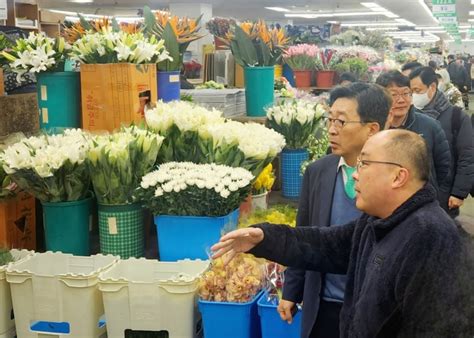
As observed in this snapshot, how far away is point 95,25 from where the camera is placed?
3549 mm

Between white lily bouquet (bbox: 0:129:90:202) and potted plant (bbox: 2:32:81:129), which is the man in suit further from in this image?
potted plant (bbox: 2:32:81:129)

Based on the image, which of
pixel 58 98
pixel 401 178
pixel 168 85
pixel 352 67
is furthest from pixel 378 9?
pixel 401 178

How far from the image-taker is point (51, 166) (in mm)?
2635

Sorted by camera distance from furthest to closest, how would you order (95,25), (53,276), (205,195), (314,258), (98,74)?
(95,25) → (98,74) → (205,195) → (53,276) → (314,258)

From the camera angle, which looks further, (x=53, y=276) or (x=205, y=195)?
(x=205, y=195)

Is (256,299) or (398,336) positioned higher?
(398,336)

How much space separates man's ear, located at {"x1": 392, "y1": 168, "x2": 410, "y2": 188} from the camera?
1.58 meters

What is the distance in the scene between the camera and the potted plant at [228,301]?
2.40m

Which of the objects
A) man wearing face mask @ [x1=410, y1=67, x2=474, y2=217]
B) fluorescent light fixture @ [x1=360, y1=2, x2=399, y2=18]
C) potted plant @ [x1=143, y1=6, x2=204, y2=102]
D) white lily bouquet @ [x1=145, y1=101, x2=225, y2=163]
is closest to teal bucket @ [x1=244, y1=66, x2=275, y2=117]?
potted plant @ [x1=143, y1=6, x2=204, y2=102]

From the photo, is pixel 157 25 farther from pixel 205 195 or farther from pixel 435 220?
pixel 435 220

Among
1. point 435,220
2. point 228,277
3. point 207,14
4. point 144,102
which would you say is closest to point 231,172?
point 228,277

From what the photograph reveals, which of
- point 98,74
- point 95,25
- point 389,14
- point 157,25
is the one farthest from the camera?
point 389,14

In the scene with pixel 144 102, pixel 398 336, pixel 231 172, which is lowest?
pixel 398 336

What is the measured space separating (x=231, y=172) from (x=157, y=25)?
59.8 inches
